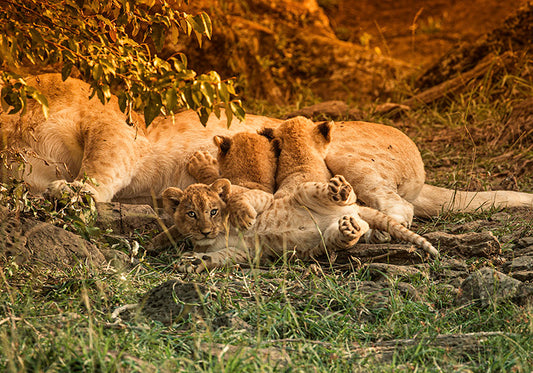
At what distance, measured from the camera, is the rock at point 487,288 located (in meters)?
3.53

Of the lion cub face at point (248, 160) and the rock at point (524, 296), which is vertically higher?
the rock at point (524, 296)

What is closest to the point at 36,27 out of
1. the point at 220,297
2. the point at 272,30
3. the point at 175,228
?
the point at 175,228

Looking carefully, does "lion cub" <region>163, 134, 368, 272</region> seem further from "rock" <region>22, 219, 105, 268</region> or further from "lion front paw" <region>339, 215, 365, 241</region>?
"rock" <region>22, 219, 105, 268</region>

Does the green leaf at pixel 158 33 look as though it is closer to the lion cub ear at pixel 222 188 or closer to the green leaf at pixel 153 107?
the green leaf at pixel 153 107

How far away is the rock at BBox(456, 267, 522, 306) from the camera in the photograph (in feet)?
11.6

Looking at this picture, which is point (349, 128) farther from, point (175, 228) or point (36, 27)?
point (36, 27)

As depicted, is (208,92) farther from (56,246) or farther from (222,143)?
(222,143)

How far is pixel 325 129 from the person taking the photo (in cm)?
548

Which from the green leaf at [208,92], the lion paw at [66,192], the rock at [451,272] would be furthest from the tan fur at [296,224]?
the green leaf at [208,92]

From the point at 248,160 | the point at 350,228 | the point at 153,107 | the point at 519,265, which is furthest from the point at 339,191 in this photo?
the point at 153,107

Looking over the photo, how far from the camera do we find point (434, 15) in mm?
14000

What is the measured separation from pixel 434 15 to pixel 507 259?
10.6 meters

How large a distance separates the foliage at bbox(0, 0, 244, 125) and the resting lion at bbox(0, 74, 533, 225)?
1.23 m

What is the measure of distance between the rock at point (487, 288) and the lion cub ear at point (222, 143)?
2.34 metres
